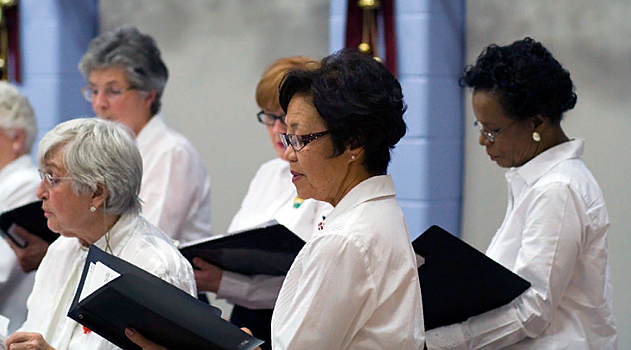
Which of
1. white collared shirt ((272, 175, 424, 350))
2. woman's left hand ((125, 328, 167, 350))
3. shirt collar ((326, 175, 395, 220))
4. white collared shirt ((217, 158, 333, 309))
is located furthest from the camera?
white collared shirt ((217, 158, 333, 309))

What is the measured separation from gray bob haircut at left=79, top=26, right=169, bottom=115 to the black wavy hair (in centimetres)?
196

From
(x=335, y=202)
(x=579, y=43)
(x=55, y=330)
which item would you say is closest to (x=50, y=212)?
(x=55, y=330)

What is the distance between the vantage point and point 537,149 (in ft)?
8.38

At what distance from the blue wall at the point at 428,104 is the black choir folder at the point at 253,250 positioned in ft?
4.55

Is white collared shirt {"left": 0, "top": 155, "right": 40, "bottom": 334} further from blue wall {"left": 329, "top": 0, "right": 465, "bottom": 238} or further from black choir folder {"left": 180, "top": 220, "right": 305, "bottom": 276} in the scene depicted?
blue wall {"left": 329, "top": 0, "right": 465, "bottom": 238}

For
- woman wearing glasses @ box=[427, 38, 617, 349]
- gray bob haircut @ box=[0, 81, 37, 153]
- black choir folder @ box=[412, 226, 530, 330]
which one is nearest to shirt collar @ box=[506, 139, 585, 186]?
woman wearing glasses @ box=[427, 38, 617, 349]

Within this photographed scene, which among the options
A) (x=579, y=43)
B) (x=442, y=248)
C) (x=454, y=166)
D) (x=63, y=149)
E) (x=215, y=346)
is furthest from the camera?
(x=454, y=166)

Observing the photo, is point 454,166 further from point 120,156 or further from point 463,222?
point 120,156

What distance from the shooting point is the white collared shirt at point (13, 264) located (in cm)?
344

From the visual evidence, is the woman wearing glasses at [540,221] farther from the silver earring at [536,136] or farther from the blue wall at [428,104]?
the blue wall at [428,104]

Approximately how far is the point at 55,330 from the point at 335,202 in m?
1.12

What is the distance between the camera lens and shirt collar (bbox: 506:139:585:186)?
2.47 metres

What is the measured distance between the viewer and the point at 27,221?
3145mm

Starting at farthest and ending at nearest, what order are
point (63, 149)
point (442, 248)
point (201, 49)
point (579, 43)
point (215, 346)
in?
point (201, 49), point (579, 43), point (63, 149), point (442, 248), point (215, 346)
